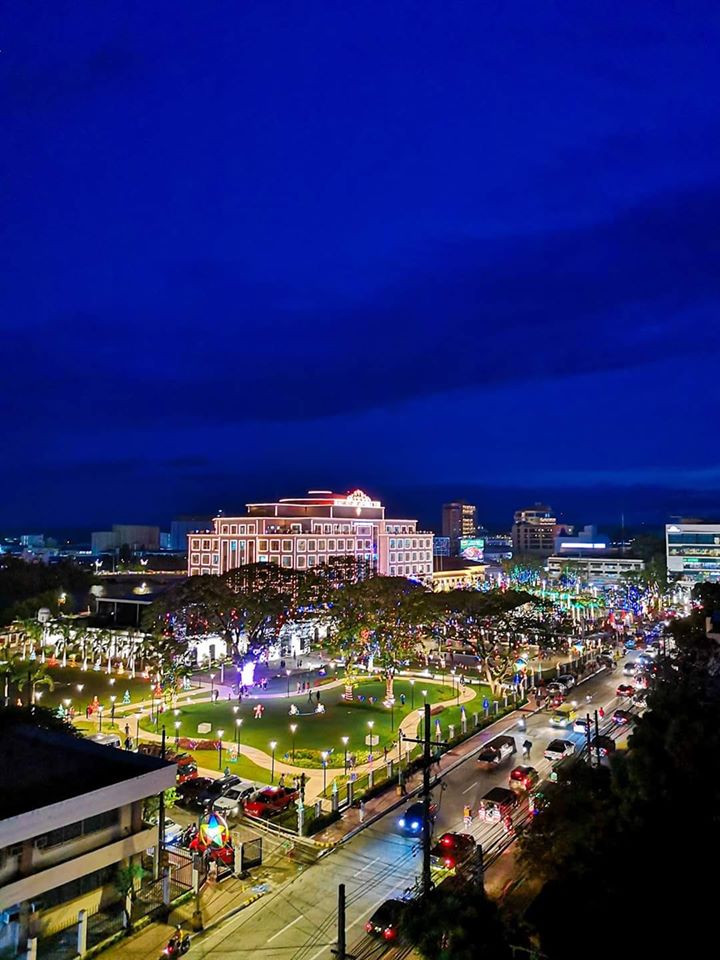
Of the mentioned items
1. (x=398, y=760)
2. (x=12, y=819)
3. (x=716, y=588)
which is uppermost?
(x=716, y=588)

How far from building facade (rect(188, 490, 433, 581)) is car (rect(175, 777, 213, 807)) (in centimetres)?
5589

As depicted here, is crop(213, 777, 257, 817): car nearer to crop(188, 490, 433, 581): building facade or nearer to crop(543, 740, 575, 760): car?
crop(543, 740, 575, 760): car

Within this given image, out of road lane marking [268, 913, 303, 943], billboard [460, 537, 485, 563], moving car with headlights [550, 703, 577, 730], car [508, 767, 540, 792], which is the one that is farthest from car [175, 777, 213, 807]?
billboard [460, 537, 485, 563]

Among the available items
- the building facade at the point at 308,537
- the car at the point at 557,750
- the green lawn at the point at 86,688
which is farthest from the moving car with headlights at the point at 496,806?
the building facade at the point at 308,537

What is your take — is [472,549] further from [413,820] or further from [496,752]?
[413,820]

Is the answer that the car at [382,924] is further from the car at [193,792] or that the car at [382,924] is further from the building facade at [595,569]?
the building facade at [595,569]

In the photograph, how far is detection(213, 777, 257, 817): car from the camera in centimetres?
2468

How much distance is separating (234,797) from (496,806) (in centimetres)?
980

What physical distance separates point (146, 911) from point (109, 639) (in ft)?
122

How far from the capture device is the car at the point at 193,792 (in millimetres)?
26000

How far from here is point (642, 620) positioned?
82.3 m

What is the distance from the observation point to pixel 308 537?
8812 centimetres

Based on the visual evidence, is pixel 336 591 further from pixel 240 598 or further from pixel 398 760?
pixel 398 760

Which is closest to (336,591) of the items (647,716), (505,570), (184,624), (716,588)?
(184,624)
